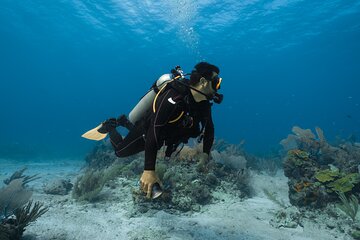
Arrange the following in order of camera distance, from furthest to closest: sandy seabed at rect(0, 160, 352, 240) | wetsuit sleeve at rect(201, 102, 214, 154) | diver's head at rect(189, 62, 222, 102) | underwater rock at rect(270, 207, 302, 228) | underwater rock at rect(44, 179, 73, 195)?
underwater rock at rect(44, 179, 73, 195) → underwater rock at rect(270, 207, 302, 228) → sandy seabed at rect(0, 160, 352, 240) → wetsuit sleeve at rect(201, 102, 214, 154) → diver's head at rect(189, 62, 222, 102)

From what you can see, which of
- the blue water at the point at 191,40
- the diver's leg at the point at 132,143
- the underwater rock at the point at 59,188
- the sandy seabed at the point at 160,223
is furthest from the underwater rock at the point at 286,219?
the blue water at the point at 191,40

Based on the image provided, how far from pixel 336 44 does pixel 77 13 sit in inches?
1495

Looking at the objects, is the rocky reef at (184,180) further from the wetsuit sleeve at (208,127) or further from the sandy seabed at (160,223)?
the wetsuit sleeve at (208,127)

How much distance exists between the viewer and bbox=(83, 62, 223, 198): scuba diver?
11.3 feet

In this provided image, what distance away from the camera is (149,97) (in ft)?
15.0

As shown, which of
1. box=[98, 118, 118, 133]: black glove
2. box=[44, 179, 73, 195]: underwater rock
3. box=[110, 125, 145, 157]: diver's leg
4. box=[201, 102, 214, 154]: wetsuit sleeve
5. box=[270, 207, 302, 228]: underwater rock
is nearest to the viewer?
box=[201, 102, 214, 154]: wetsuit sleeve

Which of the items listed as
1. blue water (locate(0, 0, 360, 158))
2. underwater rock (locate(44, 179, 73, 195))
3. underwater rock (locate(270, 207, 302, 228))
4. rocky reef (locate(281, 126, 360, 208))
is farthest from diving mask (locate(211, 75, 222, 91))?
blue water (locate(0, 0, 360, 158))

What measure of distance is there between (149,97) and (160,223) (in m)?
2.53

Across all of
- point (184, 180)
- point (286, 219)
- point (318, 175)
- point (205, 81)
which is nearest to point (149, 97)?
point (205, 81)

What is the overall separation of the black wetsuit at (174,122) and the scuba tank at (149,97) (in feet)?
0.54

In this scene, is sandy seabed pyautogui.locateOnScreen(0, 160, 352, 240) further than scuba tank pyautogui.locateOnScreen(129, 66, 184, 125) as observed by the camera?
Yes

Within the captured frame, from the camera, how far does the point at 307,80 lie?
72250mm

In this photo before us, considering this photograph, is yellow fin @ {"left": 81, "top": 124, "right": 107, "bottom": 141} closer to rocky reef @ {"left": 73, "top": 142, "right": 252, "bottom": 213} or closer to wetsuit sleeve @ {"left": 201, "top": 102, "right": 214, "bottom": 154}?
rocky reef @ {"left": 73, "top": 142, "right": 252, "bottom": 213}

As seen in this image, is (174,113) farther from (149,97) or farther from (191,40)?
(191,40)
